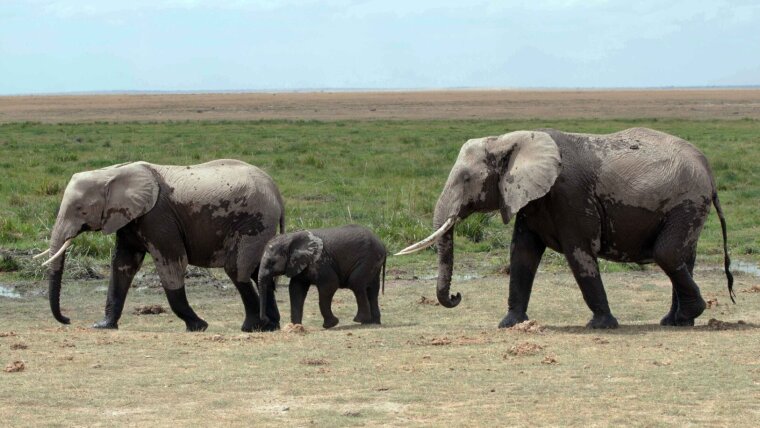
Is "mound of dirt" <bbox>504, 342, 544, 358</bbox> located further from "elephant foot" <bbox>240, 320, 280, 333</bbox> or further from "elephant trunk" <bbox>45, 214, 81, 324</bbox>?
"elephant trunk" <bbox>45, 214, 81, 324</bbox>

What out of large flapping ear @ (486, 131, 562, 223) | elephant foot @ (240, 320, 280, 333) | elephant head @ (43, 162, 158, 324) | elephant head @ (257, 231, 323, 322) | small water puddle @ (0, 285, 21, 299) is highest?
large flapping ear @ (486, 131, 562, 223)

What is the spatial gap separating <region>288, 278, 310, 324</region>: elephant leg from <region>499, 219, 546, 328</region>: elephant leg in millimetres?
2023

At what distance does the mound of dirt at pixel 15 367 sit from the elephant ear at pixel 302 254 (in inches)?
138

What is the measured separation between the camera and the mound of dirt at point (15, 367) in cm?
919

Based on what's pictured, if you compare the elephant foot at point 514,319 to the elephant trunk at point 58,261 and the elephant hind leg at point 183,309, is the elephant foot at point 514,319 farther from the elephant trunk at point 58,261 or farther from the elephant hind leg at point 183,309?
the elephant trunk at point 58,261

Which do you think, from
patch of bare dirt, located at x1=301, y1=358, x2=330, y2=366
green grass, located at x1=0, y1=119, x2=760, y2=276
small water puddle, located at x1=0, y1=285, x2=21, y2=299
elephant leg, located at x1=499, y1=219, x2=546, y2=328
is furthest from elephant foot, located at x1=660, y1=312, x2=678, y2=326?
small water puddle, located at x1=0, y1=285, x2=21, y2=299

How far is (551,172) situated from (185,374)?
3.68 m

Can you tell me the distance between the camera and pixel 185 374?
29.9 ft

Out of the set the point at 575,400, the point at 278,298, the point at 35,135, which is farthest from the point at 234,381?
the point at 35,135


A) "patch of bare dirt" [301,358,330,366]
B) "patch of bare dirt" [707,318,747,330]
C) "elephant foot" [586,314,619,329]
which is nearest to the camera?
"patch of bare dirt" [301,358,330,366]

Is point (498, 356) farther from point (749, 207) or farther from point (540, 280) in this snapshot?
point (749, 207)

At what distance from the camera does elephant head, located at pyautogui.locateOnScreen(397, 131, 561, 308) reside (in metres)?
11.2

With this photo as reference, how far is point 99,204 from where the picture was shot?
488 inches

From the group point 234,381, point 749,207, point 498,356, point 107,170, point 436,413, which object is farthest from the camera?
point 749,207
